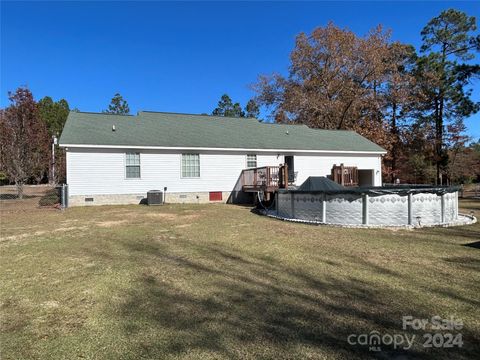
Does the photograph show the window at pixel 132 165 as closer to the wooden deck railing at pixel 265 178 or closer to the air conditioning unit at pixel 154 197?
the air conditioning unit at pixel 154 197

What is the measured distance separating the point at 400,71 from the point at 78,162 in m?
31.8

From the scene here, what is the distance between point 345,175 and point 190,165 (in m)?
9.80

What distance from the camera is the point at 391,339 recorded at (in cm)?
310

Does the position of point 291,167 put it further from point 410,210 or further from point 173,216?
point 410,210

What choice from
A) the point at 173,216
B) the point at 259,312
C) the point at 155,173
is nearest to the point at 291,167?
the point at 155,173

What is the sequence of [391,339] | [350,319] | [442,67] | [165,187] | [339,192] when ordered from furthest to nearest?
[442,67]
[165,187]
[339,192]
[350,319]
[391,339]

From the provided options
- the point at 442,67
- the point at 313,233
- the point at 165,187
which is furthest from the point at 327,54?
the point at 313,233

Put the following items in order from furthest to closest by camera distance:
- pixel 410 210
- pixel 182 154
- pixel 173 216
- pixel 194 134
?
1. pixel 194 134
2. pixel 182 154
3. pixel 173 216
4. pixel 410 210

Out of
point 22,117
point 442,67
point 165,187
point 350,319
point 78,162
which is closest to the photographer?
point 350,319

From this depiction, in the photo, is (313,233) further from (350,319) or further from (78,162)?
(78,162)

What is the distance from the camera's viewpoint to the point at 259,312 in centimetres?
369

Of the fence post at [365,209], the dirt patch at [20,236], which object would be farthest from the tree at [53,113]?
the fence post at [365,209]

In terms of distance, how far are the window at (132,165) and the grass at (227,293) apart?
8902mm

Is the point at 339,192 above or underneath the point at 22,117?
underneath
